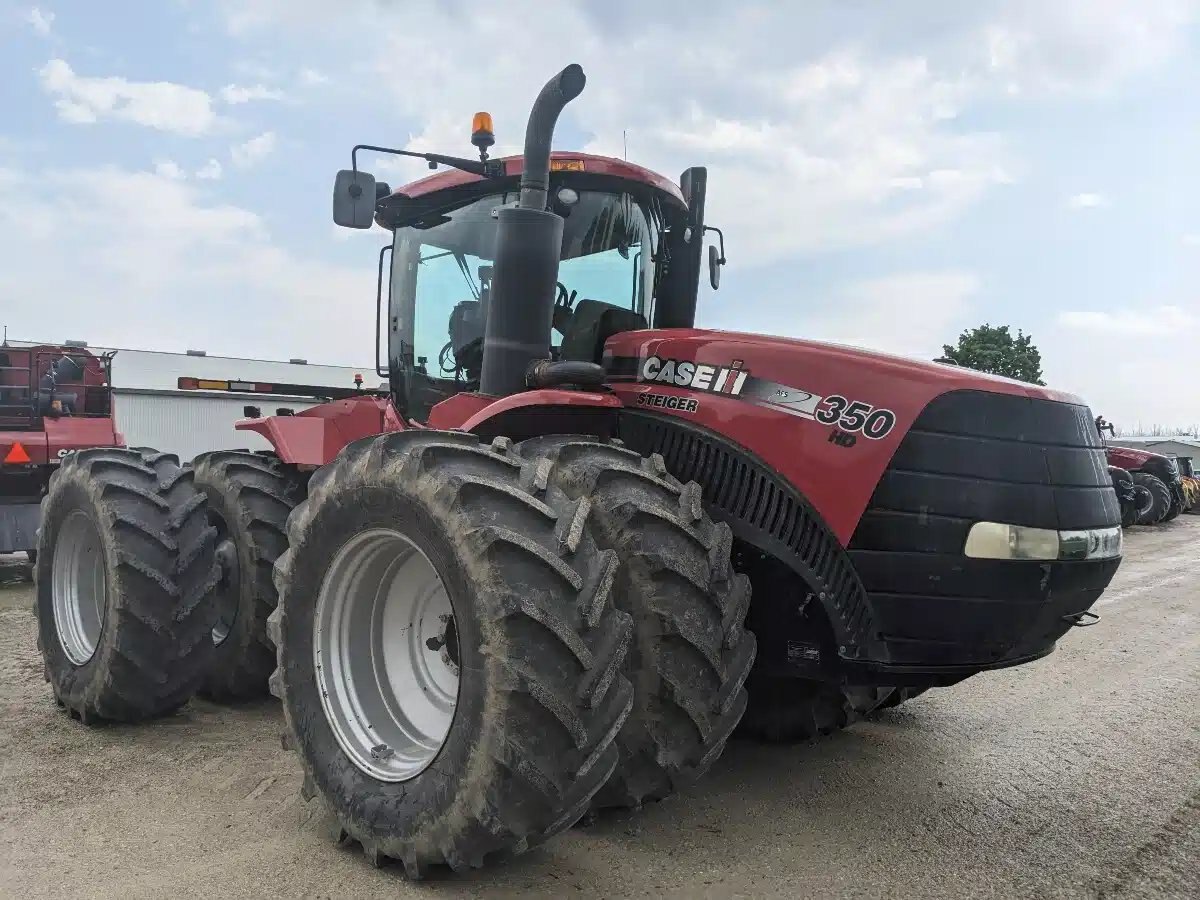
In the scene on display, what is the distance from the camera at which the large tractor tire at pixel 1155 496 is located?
19500 millimetres

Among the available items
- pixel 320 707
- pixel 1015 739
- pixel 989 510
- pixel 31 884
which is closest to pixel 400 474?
pixel 320 707

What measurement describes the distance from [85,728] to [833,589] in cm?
363

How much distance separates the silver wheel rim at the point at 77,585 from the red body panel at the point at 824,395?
3447mm

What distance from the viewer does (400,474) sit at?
2939 millimetres

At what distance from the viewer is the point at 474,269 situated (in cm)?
445

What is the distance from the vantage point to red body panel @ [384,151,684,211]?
4094 mm

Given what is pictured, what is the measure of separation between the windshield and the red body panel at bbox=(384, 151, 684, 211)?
10 centimetres

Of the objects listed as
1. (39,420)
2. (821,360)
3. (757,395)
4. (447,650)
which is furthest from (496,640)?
(39,420)

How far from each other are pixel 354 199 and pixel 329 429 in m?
1.44

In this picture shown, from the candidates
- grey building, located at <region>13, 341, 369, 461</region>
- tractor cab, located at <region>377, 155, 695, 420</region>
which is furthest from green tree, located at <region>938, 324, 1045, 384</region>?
tractor cab, located at <region>377, 155, 695, 420</region>

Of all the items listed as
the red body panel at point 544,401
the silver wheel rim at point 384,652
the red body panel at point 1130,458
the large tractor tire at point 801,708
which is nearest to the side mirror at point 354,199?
the red body panel at point 544,401

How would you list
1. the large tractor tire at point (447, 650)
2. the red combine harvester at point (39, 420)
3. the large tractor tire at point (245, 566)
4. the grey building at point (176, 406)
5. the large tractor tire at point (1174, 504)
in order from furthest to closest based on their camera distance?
the grey building at point (176, 406) < the large tractor tire at point (1174, 504) < the red combine harvester at point (39, 420) < the large tractor tire at point (245, 566) < the large tractor tire at point (447, 650)

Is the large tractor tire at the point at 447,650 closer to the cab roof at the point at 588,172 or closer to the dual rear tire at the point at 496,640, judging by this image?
the dual rear tire at the point at 496,640

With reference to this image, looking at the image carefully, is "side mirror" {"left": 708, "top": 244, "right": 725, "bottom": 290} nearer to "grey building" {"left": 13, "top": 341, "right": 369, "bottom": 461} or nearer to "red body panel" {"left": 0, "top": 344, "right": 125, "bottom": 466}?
"red body panel" {"left": 0, "top": 344, "right": 125, "bottom": 466}
